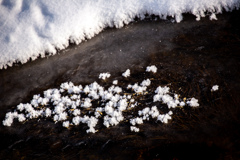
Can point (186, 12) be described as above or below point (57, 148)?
above

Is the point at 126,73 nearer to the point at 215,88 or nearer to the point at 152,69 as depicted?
the point at 152,69

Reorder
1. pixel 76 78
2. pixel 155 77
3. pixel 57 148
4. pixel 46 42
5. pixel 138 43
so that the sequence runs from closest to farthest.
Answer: pixel 57 148 → pixel 155 77 → pixel 76 78 → pixel 138 43 → pixel 46 42

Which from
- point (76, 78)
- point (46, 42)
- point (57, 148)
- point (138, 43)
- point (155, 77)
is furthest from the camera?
point (46, 42)

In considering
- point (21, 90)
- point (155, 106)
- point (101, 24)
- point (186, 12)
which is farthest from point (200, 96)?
point (21, 90)

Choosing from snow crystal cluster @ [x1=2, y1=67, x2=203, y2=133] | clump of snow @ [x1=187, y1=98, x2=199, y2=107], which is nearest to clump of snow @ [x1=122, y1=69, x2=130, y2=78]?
snow crystal cluster @ [x1=2, y1=67, x2=203, y2=133]

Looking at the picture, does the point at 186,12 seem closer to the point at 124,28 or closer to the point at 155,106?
the point at 124,28

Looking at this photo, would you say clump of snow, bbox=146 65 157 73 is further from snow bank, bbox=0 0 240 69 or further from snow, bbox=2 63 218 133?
snow bank, bbox=0 0 240 69

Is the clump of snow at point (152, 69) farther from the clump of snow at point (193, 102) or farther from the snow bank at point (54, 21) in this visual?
the snow bank at point (54, 21)

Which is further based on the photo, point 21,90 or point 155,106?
point 21,90
